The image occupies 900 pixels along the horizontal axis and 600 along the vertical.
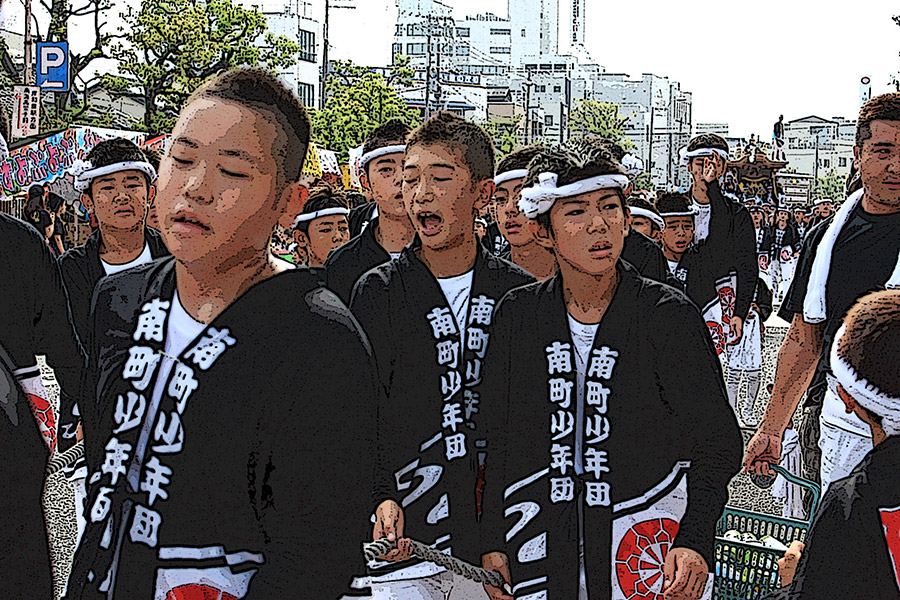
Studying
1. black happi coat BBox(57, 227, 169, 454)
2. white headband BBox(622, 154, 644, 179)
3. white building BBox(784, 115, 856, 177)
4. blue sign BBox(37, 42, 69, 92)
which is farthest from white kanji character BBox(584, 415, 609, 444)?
white building BBox(784, 115, 856, 177)

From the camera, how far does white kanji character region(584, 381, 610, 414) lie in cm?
332

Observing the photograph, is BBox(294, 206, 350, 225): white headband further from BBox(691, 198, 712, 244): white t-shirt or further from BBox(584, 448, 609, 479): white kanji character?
BBox(584, 448, 609, 479): white kanji character

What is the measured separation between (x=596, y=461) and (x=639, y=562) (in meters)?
0.32

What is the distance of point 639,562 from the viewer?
3320 millimetres

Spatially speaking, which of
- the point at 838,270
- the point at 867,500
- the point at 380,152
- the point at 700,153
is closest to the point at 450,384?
the point at 838,270

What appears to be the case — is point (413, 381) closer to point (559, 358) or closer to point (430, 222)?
point (430, 222)

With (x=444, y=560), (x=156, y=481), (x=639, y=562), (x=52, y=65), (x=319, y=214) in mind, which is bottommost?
(x=444, y=560)

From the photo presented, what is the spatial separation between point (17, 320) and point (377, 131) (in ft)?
9.33

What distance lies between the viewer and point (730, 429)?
10.8 ft

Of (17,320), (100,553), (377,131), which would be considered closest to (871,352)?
(100,553)

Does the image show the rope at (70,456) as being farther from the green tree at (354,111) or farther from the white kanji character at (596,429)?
the green tree at (354,111)

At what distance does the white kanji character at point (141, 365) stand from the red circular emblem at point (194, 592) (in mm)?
383

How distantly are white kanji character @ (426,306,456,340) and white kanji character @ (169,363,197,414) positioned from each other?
190 cm

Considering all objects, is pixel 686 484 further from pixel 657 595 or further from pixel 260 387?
pixel 260 387
